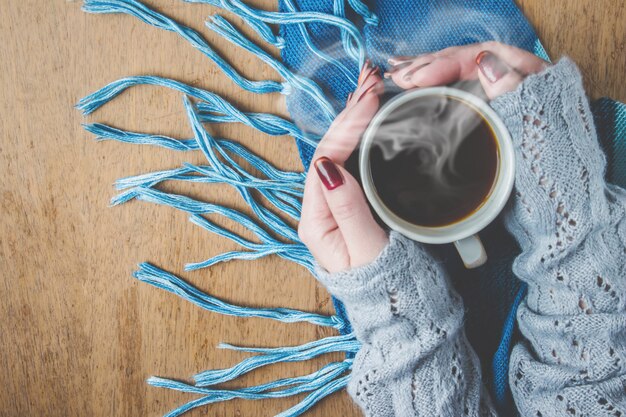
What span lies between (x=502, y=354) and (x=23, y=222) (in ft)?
2.19

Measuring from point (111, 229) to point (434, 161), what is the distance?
17.7 inches

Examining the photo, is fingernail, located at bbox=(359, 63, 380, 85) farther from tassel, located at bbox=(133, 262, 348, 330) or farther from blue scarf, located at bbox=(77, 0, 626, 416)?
tassel, located at bbox=(133, 262, 348, 330)

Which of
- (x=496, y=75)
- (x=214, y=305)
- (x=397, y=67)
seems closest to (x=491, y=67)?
(x=496, y=75)

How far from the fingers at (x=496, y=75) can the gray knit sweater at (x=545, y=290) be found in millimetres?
15

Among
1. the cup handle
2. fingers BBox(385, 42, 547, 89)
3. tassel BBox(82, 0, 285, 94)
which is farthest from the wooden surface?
the cup handle

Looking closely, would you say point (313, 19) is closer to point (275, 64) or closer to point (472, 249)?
point (275, 64)

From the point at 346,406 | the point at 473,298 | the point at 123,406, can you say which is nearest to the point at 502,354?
the point at 473,298

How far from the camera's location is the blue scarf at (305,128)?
75 cm

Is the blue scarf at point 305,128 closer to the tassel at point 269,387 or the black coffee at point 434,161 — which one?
the tassel at point 269,387

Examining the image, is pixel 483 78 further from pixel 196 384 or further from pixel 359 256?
pixel 196 384

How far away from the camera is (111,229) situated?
2.63 feet

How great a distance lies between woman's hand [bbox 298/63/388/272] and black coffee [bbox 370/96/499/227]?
3cm

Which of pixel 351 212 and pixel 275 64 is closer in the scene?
pixel 351 212

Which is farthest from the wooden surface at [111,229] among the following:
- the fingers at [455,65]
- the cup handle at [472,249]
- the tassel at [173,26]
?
the cup handle at [472,249]
